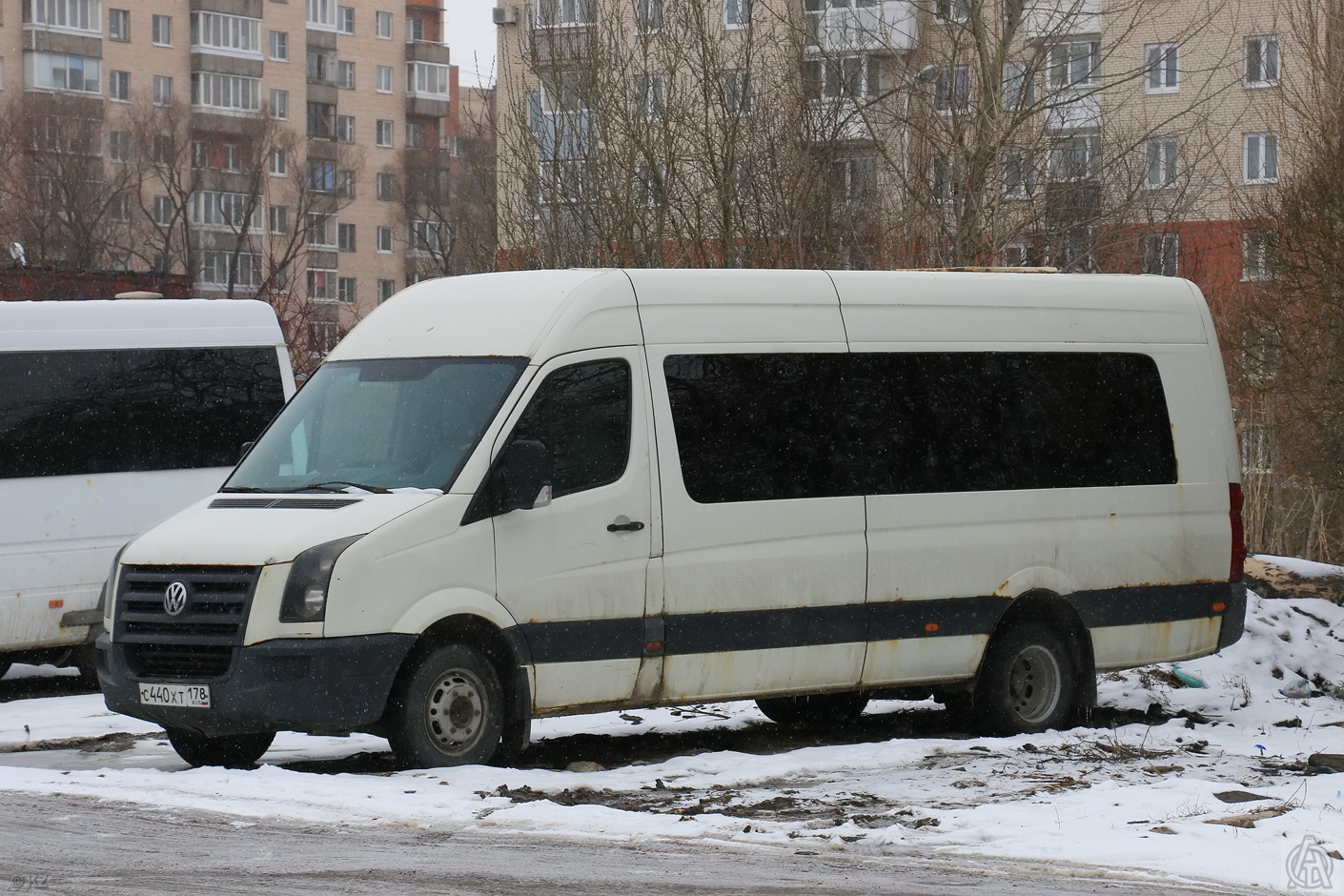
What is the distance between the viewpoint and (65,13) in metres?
83.4

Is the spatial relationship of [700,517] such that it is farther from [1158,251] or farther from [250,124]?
[250,124]

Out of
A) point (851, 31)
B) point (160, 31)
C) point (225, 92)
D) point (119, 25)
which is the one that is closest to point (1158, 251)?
point (851, 31)

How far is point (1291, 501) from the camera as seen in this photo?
77.2 ft

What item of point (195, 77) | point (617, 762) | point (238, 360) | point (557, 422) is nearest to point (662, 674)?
point (617, 762)

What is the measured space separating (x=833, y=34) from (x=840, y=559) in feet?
45.7

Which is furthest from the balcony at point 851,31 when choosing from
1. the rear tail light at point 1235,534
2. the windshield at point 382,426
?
the windshield at point 382,426

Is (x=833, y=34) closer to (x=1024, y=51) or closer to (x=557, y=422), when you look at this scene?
(x=1024, y=51)

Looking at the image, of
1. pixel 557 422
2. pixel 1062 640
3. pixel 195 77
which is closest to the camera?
pixel 557 422

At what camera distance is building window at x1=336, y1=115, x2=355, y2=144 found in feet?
324

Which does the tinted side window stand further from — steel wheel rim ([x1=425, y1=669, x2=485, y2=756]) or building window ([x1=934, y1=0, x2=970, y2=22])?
building window ([x1=934, y1=0, x2=970, y2=22])

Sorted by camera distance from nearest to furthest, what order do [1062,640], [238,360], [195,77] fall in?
[1062,640], [238,360], [195,77]

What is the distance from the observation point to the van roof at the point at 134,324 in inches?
544

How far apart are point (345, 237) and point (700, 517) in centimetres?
8987

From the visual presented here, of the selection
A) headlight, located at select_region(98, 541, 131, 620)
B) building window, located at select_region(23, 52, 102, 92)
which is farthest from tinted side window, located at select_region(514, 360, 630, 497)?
building window, located at select_region(23, 52, 102, 92)
